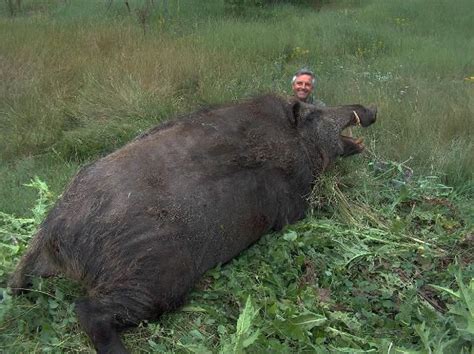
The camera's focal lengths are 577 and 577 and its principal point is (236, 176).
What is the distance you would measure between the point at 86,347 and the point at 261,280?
1.24m

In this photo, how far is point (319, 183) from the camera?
16.1 feet

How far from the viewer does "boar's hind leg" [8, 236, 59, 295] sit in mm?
3699

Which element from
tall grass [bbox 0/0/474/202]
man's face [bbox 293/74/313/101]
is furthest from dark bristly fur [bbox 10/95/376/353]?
tall grass [bbox 0/0/474/202]

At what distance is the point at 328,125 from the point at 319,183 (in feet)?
2.11

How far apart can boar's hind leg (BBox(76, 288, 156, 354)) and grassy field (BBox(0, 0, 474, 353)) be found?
0.34 ft

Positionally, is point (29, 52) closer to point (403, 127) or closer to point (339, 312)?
point (403, 127)

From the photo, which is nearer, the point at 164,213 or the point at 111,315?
the point at 111,315

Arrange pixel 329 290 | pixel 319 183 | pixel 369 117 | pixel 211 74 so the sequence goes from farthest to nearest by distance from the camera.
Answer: pixel 211 74 < pixel 369 117 < pixel 319 183 < pixel 329 290

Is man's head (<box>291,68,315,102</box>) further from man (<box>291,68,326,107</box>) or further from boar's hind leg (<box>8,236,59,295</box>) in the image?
boar's hind leg (<box>8,236,59,295</box>)

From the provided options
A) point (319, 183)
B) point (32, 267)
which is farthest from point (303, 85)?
point (32, 267)

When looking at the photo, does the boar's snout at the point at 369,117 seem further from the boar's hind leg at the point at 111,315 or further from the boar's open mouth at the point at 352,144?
the boar's hind leg at the point at 111,315

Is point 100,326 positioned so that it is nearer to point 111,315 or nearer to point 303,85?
point 111,315

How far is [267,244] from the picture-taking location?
171 inches

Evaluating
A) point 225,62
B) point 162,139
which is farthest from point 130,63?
point 162,139
